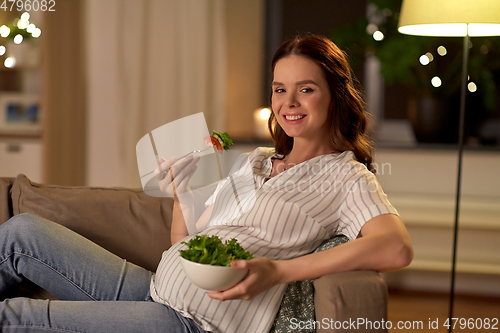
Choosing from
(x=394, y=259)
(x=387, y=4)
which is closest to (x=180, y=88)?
(x=387, y=4)

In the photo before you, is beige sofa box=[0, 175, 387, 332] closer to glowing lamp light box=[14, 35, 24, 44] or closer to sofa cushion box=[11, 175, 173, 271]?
sofa cushion box=[11, 175, 173, 271]

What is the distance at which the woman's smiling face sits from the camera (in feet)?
4.23

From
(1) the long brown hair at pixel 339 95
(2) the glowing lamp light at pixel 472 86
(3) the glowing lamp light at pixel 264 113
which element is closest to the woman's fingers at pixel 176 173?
(1) the long brown hair at pixel 339 95

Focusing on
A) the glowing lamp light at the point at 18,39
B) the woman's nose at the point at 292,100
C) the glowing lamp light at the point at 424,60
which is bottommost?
the woman's nose at the point at 292,100

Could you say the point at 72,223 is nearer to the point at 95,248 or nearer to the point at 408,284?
the point at 95,248

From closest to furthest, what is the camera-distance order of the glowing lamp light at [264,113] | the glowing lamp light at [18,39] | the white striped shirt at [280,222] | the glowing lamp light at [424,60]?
the white striped shirt at [280,222], the glowing lamp light at [424,60], the glowing lamp light at [18,39], the glowing lamp light at [264,113]

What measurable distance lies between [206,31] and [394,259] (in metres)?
2.55

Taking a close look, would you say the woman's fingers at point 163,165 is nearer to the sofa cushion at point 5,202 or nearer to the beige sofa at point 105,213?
the beige sofa at point 105,213

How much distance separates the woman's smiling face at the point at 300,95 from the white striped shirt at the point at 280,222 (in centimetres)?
11

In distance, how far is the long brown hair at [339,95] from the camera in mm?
1302

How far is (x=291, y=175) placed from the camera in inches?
50.5

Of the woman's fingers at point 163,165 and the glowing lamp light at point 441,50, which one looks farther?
the glowing lamp light at point 441,50

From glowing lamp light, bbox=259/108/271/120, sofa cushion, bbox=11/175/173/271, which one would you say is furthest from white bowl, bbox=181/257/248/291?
glowing lamp light, bbox=259/108/271/120

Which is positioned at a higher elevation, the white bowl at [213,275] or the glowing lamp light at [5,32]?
the glowing lamp light at [5,32]
